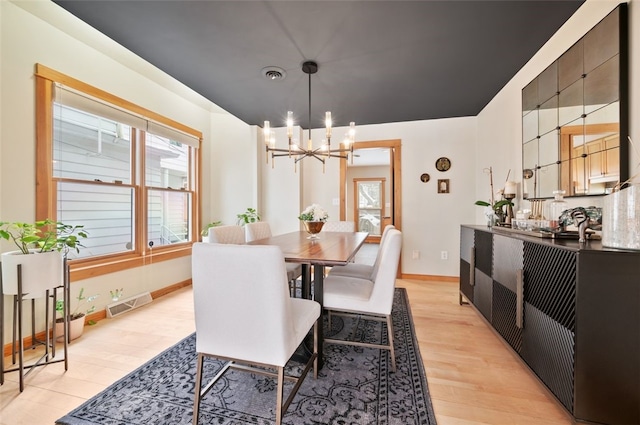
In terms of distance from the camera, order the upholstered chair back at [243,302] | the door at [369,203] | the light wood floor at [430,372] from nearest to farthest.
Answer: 1. the upholstered chair back at [243,302]
2. the light wood floor at [430,372]
3. the door at [369,203]

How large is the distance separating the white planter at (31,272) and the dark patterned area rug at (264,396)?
0.83 m

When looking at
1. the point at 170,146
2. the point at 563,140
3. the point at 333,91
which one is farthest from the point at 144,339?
the point at 563,140

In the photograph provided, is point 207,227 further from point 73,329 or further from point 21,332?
point 21,332

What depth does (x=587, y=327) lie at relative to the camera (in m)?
1.25

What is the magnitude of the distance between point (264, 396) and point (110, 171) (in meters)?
2.77

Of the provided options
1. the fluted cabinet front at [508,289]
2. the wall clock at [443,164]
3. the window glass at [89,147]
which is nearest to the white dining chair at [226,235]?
the window glass at [89,147]

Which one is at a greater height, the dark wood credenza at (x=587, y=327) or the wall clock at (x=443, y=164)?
the wall clock at (x=443, y=164)

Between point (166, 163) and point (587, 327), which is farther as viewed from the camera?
point (166, 163)

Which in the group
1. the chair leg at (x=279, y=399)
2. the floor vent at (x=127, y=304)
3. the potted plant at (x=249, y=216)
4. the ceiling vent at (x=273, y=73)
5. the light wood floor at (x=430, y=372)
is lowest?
the light wood floor at (x=430, y=372)

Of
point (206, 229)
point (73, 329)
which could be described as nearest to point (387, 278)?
point (73, 329)

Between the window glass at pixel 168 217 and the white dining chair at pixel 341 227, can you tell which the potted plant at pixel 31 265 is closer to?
the window glass at pixel 168 217

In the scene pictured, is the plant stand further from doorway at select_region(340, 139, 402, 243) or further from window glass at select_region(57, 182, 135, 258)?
doorway at select_region(340, 139, 402, 243)

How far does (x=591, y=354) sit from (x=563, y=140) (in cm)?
148

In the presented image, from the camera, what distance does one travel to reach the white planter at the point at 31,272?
1713mm
